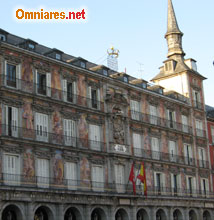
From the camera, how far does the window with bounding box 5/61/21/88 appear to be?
115 feet

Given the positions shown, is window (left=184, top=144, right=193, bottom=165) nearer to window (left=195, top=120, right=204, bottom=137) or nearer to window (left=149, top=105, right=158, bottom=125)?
window (left=195, top=120, right=204, bottom=137)

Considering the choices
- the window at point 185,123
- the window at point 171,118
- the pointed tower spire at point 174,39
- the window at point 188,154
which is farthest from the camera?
the pointed tower spire at point 174,39

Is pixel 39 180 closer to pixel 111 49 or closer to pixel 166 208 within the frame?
pixel 166 208

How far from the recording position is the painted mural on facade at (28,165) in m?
34.3

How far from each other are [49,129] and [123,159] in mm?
8773

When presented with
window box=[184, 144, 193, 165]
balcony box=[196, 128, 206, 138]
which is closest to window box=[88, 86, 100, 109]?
window box=[184, 144, 193, 165]

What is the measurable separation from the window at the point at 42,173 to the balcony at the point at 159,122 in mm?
12260

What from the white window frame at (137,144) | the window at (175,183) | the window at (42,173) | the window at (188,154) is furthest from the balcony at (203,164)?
the window at (42,173)

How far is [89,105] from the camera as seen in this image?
41281mm

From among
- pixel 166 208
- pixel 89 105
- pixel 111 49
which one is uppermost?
pixel 111 49

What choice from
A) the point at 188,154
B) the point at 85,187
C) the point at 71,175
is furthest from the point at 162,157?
the point at 71,175

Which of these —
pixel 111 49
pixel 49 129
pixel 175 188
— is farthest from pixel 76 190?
pixel 111 49

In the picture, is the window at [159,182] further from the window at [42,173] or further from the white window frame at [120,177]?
the window at [42,173]

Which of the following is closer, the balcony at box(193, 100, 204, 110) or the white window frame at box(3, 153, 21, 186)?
the white window frame at box(3, 153, 21, 186)
